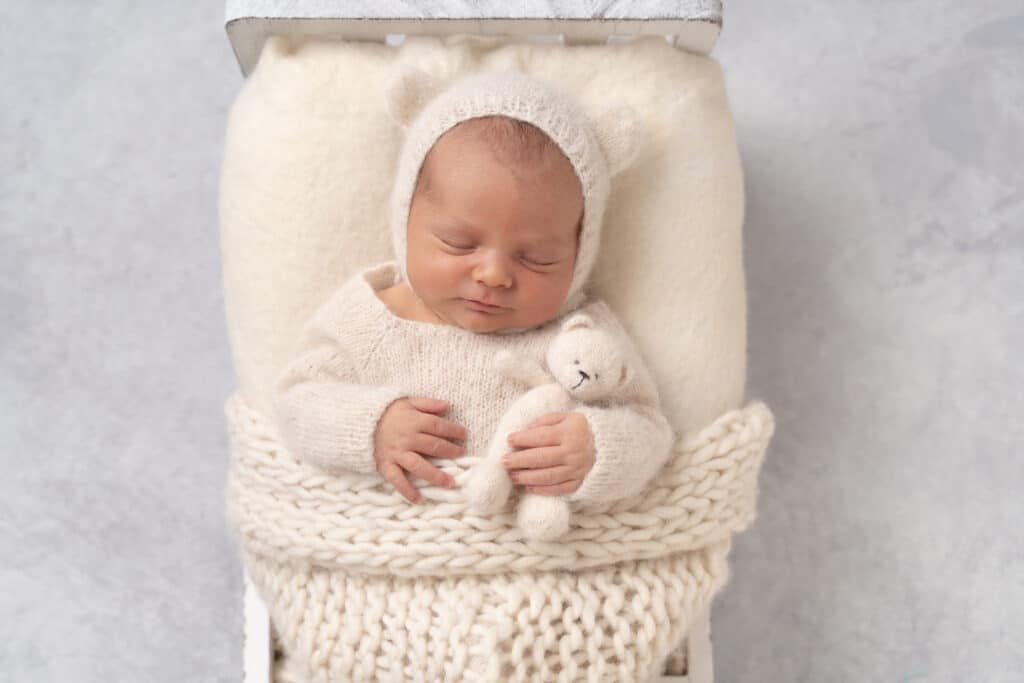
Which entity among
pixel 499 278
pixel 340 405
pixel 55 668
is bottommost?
pixel 55 668

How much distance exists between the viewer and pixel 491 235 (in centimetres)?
115

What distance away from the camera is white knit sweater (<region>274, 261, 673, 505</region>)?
1142mm

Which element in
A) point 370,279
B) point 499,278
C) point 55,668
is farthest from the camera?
point 55,668

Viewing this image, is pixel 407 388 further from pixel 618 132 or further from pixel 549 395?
pixel 618 132

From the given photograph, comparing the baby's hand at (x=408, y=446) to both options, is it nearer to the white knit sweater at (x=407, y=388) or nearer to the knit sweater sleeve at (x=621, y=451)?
the white knit sweater at (x=407, y=388)

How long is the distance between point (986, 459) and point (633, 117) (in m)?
0.78

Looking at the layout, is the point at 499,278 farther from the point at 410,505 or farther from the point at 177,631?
the point at 177,631

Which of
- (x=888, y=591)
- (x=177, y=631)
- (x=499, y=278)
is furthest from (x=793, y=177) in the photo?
(x=177, y=631)

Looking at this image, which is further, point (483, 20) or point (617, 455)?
point (483, 20)

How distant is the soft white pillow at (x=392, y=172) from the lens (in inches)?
50.8

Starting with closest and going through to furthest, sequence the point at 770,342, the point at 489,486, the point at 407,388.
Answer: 1. the point at 489,486
2. the point at 407,388
3. the point at 770,342

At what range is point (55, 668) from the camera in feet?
4.99

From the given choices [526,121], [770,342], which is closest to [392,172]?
[526,121]

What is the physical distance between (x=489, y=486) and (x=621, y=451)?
14cm
